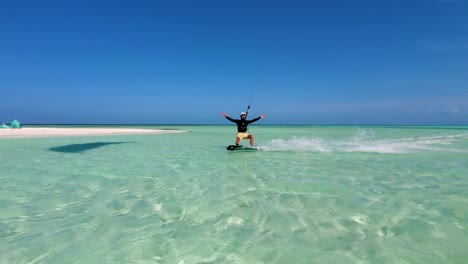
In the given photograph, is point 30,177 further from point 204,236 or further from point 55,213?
point 204,236

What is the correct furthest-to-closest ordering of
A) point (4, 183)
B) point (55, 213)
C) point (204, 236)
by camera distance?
1. point (4, 183)
2. point (55, 213)
3. point (204, 236)

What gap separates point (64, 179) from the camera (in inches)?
370

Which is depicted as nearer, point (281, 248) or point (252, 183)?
point (281, 248)

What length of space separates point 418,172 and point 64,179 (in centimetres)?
1231

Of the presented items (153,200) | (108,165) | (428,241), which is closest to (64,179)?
(108,165)

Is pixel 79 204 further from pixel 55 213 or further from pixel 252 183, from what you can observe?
pixel 252 183

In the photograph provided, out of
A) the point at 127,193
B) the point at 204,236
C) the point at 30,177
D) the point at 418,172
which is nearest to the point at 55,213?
the point at 127,193

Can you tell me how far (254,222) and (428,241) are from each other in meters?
2.85

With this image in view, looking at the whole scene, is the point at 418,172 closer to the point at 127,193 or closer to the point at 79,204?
the point at 127,193

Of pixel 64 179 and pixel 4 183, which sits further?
pixel 64 179

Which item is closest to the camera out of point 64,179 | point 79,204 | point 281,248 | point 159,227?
point 281,248

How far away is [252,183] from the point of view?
346 inches

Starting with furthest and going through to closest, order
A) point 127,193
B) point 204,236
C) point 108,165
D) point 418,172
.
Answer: point 108,165 → point 418,172 → point 127,193 → point 204,236

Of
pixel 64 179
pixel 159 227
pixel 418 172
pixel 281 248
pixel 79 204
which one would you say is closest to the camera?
pixel 281 248
